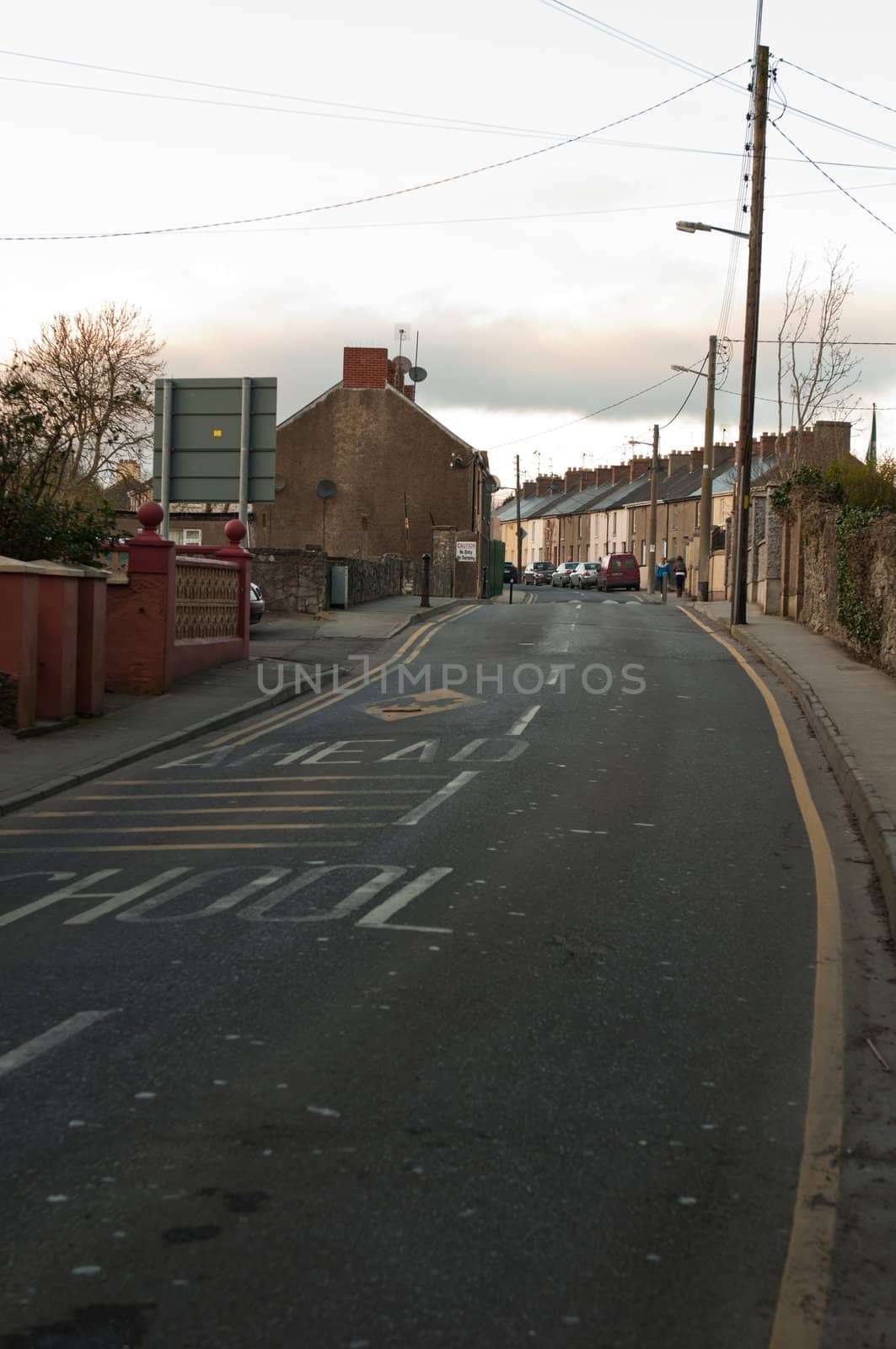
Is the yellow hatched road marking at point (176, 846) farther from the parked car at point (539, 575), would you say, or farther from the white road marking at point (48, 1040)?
the parked car at point (539, 575)

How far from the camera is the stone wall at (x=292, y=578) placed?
31453 millimetres

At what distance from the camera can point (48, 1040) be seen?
5688mm

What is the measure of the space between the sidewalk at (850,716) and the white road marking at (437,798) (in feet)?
11.0

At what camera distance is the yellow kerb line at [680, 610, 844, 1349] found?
3.70 meters

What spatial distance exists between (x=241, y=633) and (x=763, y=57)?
1784cm

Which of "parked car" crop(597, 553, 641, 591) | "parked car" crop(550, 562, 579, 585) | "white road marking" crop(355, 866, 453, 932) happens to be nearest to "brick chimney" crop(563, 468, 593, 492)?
"parked car" crop(550, 562, 579, 585)

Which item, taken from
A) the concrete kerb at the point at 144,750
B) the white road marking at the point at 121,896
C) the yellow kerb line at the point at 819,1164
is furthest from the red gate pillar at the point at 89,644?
the yellow kerb line at the point at 819,1164

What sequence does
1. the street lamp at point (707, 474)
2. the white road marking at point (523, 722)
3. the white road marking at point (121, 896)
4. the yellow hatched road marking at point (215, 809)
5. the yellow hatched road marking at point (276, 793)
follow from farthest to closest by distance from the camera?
the street lamp at point (707, 474)
the white road marking at point (523, 722)
the yellow hatched road marking at point (276, 793)
the yellow hatched road marking at point (215, 809)
the white road marking at point (121, 896)

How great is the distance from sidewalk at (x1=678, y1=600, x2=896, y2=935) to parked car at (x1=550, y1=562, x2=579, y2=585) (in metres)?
60.7

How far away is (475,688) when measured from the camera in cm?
1923

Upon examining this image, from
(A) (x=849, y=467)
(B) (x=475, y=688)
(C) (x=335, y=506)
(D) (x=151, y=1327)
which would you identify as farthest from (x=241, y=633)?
(C) (x=335, y=506)

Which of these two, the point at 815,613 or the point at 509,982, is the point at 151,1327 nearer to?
the point at 509,982

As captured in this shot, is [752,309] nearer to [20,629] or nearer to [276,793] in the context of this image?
[20,629]

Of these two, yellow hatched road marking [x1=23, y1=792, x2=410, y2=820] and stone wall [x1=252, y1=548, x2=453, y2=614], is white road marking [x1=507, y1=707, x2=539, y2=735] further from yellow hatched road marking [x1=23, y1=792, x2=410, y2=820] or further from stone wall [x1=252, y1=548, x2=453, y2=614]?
stone wall [x1=252, y1=548, x2=453, y2=614]
